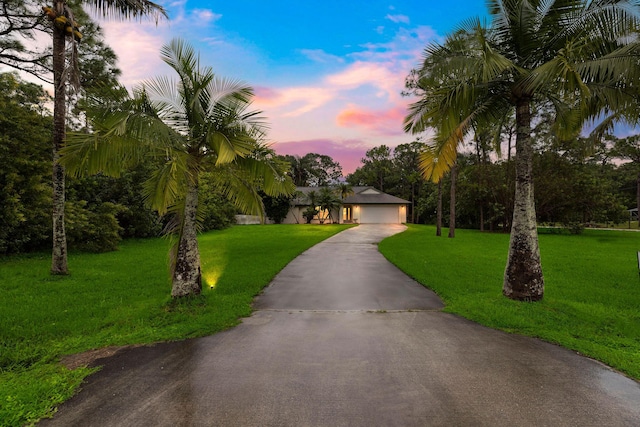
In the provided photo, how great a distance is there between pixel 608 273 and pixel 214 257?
1395 cm

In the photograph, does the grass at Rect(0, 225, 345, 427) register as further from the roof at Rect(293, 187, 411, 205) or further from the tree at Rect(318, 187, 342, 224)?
the roof at Rect(293, 187, 411, 205)

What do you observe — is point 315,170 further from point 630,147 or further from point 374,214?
point 630,147

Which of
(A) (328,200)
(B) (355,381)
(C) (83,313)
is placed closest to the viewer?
(B) (355,381)

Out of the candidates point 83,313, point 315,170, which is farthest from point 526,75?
point 315,170

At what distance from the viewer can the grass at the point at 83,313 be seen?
10.4ft

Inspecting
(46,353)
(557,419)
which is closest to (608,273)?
(557,419)

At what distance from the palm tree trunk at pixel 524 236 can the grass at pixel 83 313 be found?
557 cm

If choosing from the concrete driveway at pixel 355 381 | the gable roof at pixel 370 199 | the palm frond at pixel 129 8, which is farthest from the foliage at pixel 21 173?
the gable roof at pixel 370 199

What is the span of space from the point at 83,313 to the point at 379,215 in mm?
34242

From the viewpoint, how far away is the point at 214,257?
12391 mm

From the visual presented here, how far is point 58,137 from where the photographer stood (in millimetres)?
8328

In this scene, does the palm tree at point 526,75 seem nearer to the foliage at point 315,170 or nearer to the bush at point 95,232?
the bush at point 95,232

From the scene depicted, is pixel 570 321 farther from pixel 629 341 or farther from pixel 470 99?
pixel 470 99

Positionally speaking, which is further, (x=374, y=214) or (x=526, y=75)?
(x=374, y=214)
